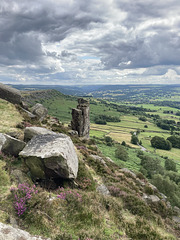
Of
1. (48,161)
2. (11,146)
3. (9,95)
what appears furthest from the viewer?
(9,95)

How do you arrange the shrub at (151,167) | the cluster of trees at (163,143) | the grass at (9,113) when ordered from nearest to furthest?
1. the grass at (9,113)
2. the shrub at (151,167)
3. the cluster of trees at (163,143)

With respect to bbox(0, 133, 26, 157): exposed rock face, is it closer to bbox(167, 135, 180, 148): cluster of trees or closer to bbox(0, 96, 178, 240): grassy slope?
bbox(0, 96, 178, 240): grassy slope

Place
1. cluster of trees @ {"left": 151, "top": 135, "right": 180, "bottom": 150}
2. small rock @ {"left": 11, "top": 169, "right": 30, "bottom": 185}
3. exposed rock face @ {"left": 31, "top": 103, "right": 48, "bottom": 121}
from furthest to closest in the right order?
1. cluster of trees @ {"left": 151, "top": 135, "right": 180, "bottom": 150}
2. exposed rock face @ {"left": 31, "top": 103, "right": 48, "bottom": 121}
3. small rock @ {"left": 11, "top": 169, "right": 30, "bottom": 185}

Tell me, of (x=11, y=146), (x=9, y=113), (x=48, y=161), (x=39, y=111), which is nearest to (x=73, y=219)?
(x=48, y=161)

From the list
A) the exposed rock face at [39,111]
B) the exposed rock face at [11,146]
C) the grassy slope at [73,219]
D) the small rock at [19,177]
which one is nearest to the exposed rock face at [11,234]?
the grassy slope at [73,219]

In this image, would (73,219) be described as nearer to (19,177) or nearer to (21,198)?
(21,198)

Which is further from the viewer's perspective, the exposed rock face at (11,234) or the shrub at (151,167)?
the shrub at (151,167)

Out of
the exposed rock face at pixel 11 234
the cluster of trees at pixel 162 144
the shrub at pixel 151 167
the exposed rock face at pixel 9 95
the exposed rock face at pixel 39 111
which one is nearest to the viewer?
the exposed rock face at pixel 11 234

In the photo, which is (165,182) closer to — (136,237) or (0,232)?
(136,237)

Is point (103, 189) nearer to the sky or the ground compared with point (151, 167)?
nearer to the sky

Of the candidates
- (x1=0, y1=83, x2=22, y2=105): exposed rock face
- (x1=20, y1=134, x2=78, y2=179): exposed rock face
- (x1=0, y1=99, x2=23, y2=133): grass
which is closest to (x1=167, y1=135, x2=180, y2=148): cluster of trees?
(x1=0, y1=83, x2=22, y2=105): exposed rock face

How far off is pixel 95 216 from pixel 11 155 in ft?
35.1

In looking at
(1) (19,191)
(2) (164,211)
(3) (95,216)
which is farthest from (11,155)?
(2) (164,211)

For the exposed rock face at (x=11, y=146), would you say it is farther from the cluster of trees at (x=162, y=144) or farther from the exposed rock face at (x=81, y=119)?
the cluster of trees at (x=162, y=144)
